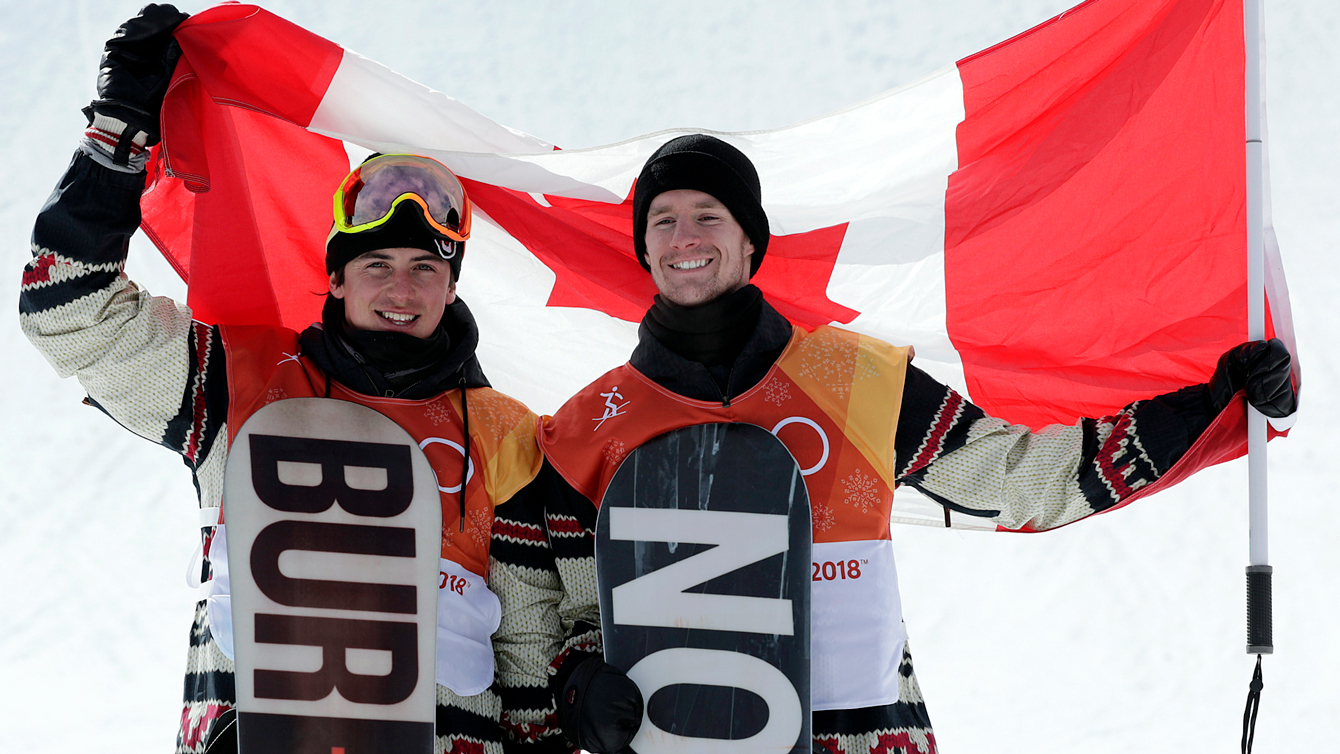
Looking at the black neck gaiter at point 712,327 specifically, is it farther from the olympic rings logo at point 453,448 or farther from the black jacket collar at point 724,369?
the olympic rings logo at point 453,448

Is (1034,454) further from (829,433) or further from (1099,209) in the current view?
(1099,209)

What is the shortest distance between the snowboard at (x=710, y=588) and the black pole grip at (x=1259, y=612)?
0.81 meters

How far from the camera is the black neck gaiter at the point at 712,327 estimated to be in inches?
91.7

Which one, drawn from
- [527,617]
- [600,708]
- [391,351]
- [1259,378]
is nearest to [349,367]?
[391,351]

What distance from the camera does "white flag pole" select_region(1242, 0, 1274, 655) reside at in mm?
2082

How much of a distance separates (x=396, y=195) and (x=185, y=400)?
23.2 inches

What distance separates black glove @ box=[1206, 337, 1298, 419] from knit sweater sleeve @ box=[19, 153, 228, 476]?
1.94 m

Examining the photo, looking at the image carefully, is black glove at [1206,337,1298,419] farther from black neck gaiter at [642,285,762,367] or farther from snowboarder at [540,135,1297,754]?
black neck gaiter at [642,285,762,367]

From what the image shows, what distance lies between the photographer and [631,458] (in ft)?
7.50

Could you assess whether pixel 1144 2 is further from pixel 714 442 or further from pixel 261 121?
pixel 261 121

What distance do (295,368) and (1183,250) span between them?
6.08ft

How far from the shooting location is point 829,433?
2.26m

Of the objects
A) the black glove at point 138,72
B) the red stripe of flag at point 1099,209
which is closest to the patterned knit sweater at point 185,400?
the black glove at point 138,72

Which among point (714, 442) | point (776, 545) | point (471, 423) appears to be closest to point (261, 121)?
point (471, 423)
